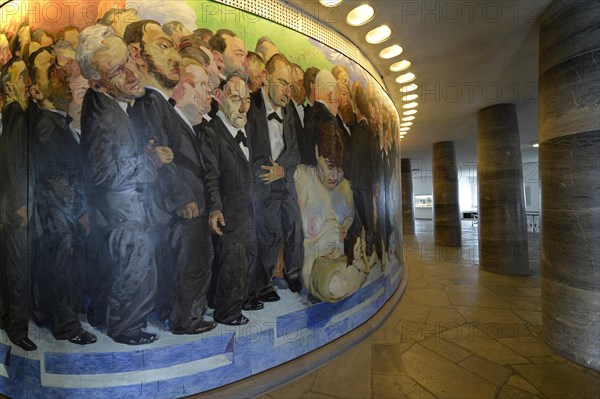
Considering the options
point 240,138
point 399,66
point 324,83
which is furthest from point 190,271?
point 399,66

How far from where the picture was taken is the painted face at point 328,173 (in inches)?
134

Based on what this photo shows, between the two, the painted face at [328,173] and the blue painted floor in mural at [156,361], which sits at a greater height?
the painted face at [328,173]

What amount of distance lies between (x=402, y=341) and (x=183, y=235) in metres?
3.35

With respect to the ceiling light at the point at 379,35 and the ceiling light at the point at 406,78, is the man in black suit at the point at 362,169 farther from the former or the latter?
the ceiling light at the point at 406,78

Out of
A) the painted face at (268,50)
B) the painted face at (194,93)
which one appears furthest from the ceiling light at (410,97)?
the painted face at (194,93)

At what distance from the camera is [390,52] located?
455 cm

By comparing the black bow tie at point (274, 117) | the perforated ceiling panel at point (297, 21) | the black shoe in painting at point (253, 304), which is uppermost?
the perforated ceiling panel at point (297, 21)

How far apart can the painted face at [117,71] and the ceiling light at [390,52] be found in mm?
3865

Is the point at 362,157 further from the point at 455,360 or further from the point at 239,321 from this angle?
the point at 455,360

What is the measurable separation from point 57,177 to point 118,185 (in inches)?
24.8

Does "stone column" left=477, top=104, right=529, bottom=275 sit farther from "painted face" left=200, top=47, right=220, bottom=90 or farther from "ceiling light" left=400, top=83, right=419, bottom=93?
"painted face" left=200, top=47, right=220, bottom=90

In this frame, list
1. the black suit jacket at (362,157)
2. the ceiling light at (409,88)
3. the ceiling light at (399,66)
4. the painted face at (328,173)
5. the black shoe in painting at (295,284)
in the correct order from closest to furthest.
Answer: the black shoe in painting at (295,284)
the painted face at (328,173)
the black suit jacket at (362,157)
the ceiling light at (399,66)
the ceiling light at (409,88)

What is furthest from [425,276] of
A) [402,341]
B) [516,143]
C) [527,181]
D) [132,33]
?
[527,181]

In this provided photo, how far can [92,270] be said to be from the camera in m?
2.45
